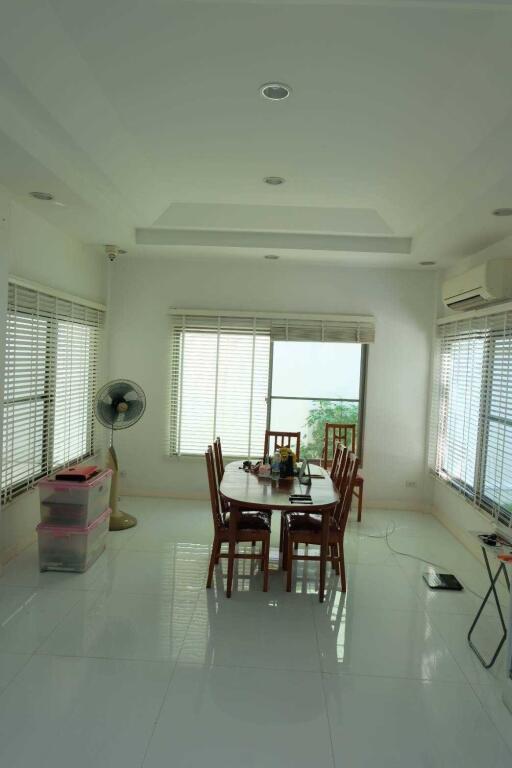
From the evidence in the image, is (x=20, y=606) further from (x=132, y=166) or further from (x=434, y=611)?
(x=132, y=166)

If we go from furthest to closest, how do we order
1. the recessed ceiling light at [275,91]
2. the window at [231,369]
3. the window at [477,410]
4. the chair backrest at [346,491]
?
the window at [231,369], the window at [477,410], the chair backrest at [346,491], the recessed ceiling light at [275,91]

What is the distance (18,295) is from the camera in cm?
371

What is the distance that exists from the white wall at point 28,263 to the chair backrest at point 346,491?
2453mm

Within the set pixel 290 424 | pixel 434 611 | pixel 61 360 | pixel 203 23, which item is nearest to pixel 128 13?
pixel 203 23

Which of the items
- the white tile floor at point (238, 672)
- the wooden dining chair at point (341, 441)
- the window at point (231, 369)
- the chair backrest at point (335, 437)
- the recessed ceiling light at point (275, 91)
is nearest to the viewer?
the white tile floor at point (238, 672)

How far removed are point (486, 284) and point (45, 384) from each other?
362cm

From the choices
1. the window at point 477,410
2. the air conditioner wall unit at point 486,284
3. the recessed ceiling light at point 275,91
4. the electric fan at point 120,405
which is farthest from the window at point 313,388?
the recessed ceiling light at point 275,91

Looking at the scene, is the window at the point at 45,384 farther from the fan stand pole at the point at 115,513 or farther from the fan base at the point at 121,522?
the fan base at the point at 121,522

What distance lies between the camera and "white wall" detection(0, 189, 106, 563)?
3.42m

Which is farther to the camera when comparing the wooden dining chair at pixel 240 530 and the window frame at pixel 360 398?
the window frame at pixel 360 398

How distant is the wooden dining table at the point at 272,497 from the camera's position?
3.33 m

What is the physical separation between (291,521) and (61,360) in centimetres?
247

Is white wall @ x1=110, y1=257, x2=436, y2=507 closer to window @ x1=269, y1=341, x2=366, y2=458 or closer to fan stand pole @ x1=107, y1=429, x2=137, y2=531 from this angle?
window @ x1=269, y1=341, x2=366, y2=458

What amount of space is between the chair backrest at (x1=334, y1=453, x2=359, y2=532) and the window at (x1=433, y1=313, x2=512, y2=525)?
120cm
